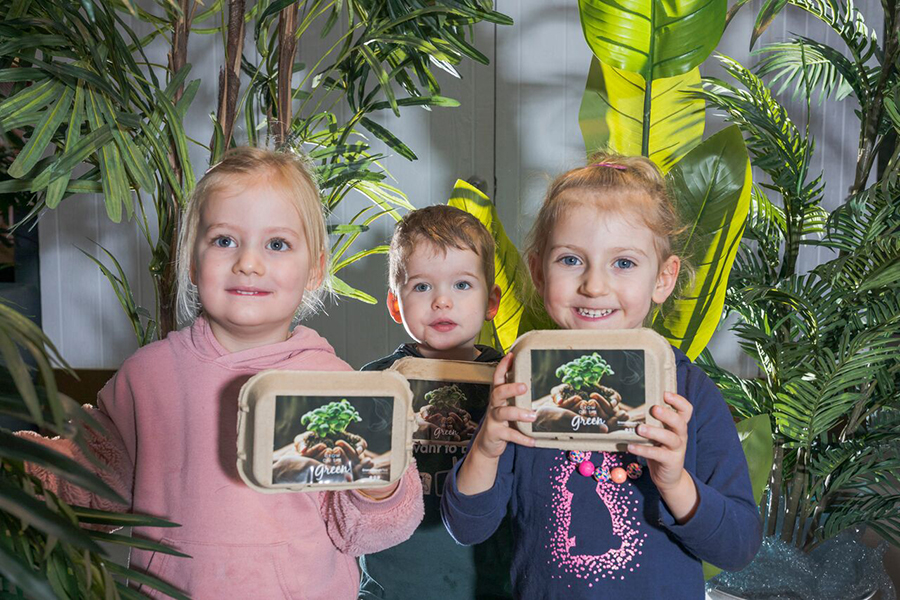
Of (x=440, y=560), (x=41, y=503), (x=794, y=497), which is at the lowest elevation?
(x=794, y=497)

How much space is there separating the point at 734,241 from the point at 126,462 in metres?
1.33

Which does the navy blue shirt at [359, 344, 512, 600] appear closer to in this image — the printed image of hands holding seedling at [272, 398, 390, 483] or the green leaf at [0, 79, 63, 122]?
the printed image of hands holding seedling at [272, 398, 390, 483]

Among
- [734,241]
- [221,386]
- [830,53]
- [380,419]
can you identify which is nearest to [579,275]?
[380,419]

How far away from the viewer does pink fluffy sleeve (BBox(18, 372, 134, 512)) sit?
3.46ft

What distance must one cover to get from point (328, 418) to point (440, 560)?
0.49 meters

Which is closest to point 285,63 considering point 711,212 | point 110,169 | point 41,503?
point 110,169

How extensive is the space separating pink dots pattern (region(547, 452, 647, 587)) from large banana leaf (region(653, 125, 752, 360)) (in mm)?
792

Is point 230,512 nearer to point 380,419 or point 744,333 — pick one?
point 380,419

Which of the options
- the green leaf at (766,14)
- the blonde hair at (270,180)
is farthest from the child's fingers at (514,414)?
the green leaf at (766,14)

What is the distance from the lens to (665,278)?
1.20 meters

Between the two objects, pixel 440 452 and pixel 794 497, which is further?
pixel 794 497

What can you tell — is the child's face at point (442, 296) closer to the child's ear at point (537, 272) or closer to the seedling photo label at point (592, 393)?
the child's ear at point (537, 272)

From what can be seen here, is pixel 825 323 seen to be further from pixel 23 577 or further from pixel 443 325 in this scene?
pixel 23 577

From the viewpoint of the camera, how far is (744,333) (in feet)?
7.02
